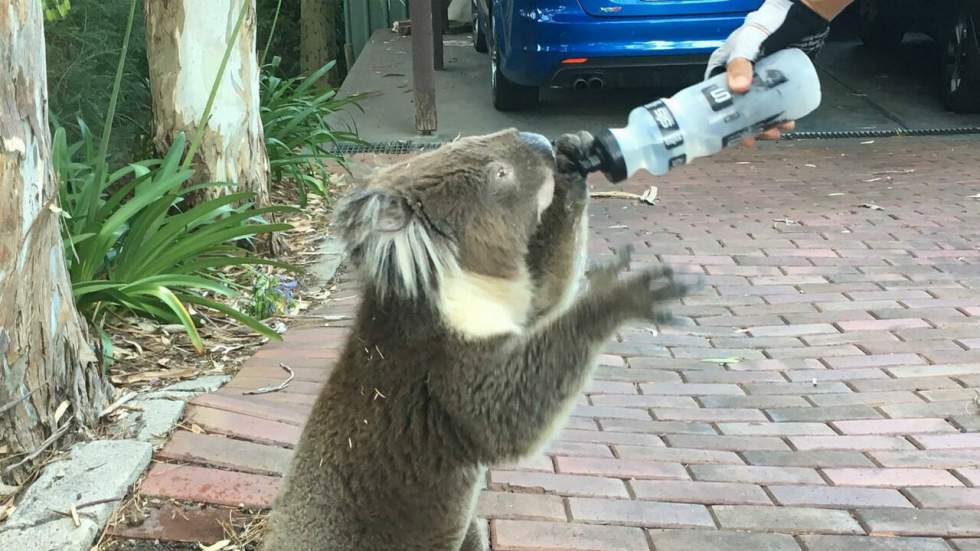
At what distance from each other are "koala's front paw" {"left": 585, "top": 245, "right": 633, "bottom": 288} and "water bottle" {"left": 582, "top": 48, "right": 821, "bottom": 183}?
0.20m

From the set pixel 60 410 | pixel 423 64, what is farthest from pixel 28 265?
pixel 423 64

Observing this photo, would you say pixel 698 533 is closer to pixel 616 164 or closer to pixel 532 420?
pixel 532 420

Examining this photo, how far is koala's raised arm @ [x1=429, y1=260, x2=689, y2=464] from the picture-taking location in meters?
1.93

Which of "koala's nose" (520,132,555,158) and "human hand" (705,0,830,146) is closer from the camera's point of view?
"koala's nose" (520,132,555,158)

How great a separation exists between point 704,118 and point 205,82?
9.06 ft

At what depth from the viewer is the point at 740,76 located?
2275 mm

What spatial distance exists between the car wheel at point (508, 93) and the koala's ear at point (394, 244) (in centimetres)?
532

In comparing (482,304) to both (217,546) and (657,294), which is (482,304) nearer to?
(657,294)

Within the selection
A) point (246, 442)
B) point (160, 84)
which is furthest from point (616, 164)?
point (160, 84)

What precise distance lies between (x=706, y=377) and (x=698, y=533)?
1.13 m

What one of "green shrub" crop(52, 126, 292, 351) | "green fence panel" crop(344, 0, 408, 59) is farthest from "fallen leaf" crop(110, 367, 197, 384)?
"green fence panel" crop(344, 0, 408, 59)

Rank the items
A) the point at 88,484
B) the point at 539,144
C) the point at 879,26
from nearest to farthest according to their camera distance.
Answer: the point at 539,144 → the point at 88,484 → the point at 879,26

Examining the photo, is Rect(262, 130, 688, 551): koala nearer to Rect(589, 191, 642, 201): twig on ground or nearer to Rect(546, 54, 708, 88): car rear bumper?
Rect(589, 191, 642, 201): twig on ground

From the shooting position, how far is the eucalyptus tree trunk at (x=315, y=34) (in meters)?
10.1
